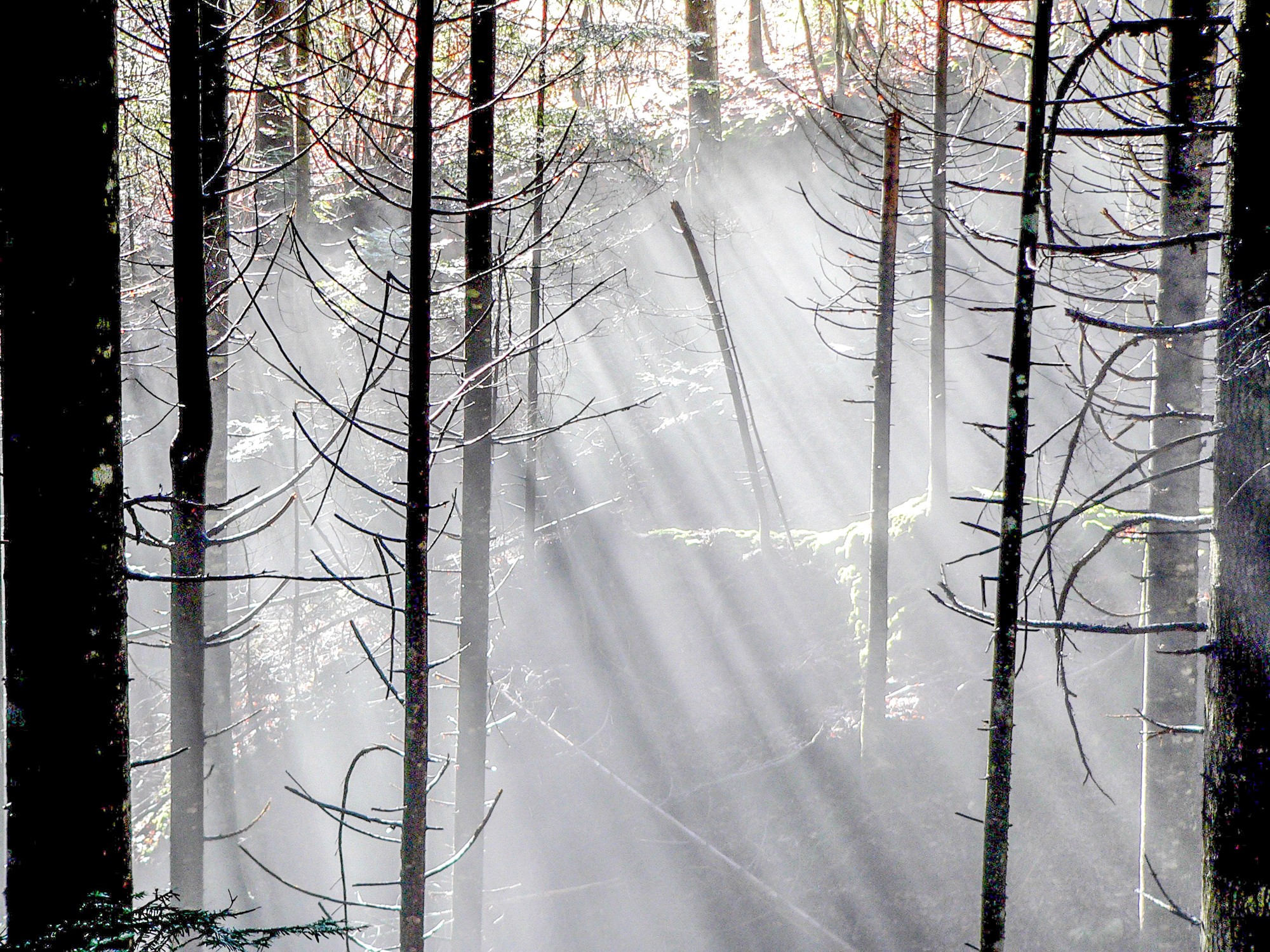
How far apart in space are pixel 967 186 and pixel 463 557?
5.62 m

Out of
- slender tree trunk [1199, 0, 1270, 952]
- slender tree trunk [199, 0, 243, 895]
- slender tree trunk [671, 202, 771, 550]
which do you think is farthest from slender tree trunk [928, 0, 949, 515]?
slender tree trunk [199, 0, 243, 895]

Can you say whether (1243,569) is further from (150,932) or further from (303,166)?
(303,166)

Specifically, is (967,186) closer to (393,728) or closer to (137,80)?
(137,80)

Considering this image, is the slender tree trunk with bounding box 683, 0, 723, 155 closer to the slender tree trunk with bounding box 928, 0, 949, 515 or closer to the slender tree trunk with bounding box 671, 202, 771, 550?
the slender tree trunk with bounding box 671, 202, 771, 550

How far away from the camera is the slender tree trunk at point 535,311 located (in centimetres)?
1016

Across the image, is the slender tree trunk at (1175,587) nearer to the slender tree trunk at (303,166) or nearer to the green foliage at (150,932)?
the green foliage at (150,932)

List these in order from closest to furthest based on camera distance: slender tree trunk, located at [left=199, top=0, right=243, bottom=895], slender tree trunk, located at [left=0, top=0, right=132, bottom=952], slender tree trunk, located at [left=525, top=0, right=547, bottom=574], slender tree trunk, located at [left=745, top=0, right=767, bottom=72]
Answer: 1. slender tree trunk, located at [left=0, top=0, right=132, bottom=952]
2. slender tree trunk, located at [left=199, top=0, right=243, bottom=895]
3. slender tree trunk, located at [left=525, top=0, right=547, bottom=574]
4. slender tree trunk, located at [left=745, top=0, right=767, bottom=72]

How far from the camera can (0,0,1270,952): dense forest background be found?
376 centimetres

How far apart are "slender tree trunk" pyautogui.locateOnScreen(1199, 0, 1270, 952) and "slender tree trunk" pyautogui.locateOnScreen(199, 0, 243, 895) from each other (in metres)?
6.51

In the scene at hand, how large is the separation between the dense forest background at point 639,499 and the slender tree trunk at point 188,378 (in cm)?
4

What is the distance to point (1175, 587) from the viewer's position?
321 inches

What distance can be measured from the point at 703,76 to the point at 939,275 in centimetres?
1478

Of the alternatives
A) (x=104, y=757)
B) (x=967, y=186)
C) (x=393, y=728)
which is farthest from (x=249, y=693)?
(x=967, y=186)

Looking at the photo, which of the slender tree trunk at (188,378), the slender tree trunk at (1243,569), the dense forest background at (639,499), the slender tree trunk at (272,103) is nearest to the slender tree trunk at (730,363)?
the dense forest background at (639,499)
